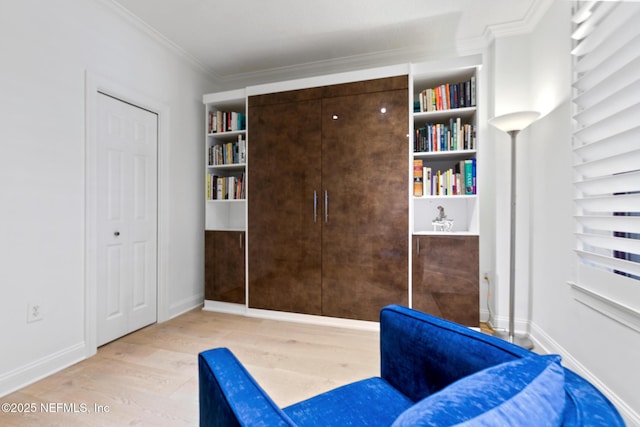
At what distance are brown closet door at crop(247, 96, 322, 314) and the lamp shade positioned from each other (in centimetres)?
147

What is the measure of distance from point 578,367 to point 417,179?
63.9 inches

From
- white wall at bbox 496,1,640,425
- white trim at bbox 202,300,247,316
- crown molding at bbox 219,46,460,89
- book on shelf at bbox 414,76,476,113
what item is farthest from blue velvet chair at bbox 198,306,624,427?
crown molding at bbox 219,46,460,89

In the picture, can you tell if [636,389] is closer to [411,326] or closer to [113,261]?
[411,326]

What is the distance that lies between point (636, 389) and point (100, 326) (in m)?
3.26

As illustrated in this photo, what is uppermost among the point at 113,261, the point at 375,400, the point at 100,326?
the point at 113,261

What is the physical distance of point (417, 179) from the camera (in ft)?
8.57

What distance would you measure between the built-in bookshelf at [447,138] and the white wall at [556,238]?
39 cm

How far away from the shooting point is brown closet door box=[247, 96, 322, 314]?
2799 millimetres

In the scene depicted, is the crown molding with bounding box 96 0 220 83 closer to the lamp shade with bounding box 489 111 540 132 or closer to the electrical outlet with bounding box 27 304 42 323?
the electrical outlet with bounding box 27 304 42 323

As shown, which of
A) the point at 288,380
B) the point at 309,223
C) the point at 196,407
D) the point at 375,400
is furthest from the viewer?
the point at 309,223

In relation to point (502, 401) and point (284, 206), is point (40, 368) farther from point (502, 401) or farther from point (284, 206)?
point (502, 401)

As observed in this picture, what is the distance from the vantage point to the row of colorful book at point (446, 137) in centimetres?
252

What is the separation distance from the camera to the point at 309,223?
2807 millimetres

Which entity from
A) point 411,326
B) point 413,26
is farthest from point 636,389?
point 413,26
